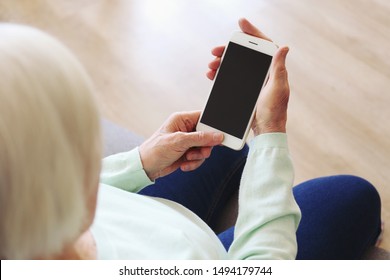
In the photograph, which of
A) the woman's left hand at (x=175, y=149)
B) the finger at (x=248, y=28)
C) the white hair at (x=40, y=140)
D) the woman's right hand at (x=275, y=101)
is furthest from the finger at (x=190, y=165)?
the white hair at (x=40, y=140)

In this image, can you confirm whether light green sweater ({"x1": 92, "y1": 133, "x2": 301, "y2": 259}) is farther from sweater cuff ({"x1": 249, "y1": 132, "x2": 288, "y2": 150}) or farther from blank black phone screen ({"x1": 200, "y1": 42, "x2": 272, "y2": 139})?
blank black phone screen ({"x1": 200, "y1": 42, "x2": 272, "y2": 139})

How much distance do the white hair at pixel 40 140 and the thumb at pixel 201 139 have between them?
15.4 inches

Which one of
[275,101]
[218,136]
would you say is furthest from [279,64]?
[218,136]

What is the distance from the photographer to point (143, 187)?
0.84 meters

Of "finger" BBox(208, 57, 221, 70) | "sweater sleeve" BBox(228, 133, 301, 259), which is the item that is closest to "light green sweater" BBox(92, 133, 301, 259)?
"sweater sleeve" BBox(228, 133, 301, 259)

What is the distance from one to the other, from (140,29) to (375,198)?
3.49 ft

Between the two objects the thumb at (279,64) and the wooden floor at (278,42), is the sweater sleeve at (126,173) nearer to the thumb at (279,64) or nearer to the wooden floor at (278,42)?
the thumb at (279,64)

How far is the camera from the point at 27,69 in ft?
1.17

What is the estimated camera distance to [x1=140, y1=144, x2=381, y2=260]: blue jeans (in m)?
0.80

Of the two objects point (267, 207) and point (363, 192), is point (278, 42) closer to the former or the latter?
point (363, 192)

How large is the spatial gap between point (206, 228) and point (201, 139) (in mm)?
158

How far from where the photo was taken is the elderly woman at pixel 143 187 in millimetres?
361

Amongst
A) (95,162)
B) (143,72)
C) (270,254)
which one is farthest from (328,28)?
(95,162)

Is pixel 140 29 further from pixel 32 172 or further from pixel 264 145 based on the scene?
pixel 32 172
